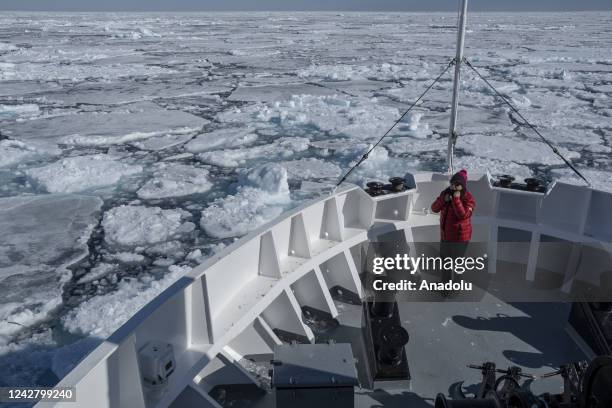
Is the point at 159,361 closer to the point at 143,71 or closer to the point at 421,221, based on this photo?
the point at 421,221

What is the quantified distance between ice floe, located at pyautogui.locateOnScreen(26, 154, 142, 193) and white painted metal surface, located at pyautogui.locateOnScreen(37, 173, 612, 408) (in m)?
4.81

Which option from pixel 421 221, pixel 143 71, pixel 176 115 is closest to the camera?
pixel 421 221

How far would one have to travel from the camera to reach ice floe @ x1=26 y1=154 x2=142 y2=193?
22.8 ft

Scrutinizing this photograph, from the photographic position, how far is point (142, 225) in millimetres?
5785

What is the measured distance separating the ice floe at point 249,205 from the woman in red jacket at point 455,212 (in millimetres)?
2841

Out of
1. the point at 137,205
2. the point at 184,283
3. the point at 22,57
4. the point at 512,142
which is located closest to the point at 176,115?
the point at 137,205

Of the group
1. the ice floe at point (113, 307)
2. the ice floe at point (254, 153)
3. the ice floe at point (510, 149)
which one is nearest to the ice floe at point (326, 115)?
the ice floe at point (254, 153)

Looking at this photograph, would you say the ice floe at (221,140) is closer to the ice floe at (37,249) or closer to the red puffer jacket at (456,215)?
the ice floe at (37,249)

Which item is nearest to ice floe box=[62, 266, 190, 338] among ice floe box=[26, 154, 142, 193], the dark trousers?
the dark trousers

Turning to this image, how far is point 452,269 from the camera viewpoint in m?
3.57

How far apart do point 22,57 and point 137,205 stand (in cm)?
2139

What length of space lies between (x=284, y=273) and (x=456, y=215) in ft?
3.99

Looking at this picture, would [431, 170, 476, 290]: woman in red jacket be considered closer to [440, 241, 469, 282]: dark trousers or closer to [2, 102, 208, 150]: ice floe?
[440, 241, 469, 282]: dark trousers

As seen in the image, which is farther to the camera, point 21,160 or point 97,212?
point 21,160
